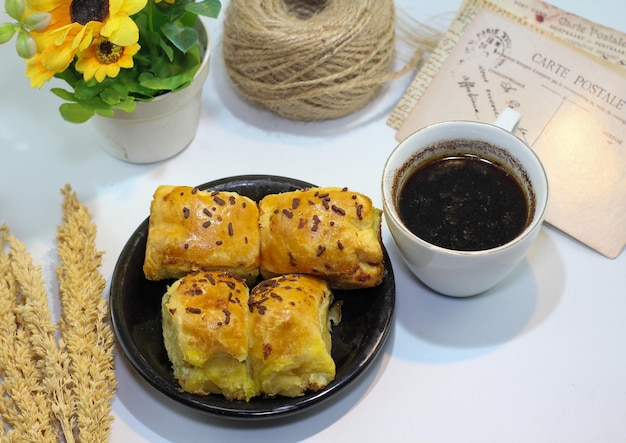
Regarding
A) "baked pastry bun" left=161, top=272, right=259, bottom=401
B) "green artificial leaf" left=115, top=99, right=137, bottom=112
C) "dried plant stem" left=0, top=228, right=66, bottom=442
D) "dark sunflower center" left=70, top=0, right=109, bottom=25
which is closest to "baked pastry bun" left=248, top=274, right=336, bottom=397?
"baked pastry bun" left=161, top=272, right=259, bottom=401

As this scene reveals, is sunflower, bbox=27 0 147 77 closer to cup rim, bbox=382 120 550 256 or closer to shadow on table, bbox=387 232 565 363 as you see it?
cup rim, bbox=382 120 550 256

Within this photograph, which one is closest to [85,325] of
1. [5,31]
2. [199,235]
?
[199,235]

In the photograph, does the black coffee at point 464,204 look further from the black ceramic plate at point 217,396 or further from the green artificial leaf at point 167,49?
the green artificial leaf at point 167,49

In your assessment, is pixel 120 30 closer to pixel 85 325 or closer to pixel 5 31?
pixel 5 31

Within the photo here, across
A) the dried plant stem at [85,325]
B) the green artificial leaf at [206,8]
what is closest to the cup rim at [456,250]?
the green artificial leaf at [206,8]

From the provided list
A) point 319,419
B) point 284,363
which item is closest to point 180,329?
point 284,363

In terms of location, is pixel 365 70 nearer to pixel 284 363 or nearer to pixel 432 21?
pixel 432 21

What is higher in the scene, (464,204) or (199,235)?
(464,204)
